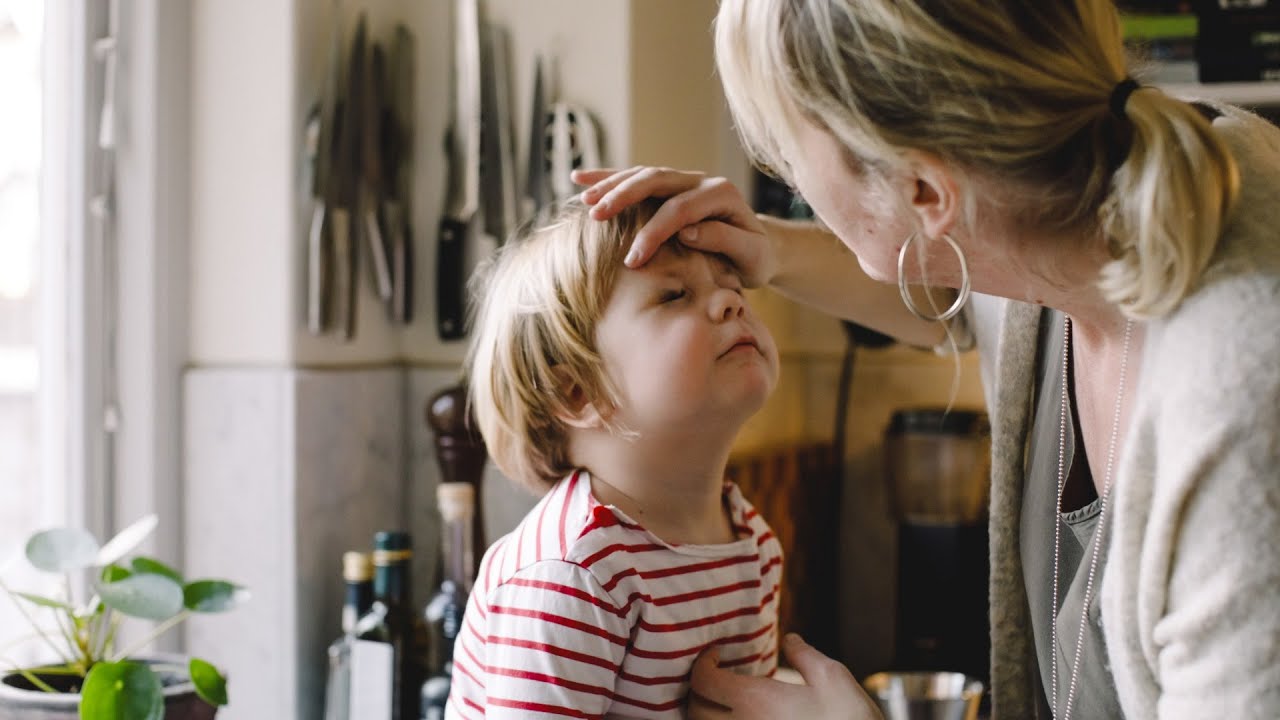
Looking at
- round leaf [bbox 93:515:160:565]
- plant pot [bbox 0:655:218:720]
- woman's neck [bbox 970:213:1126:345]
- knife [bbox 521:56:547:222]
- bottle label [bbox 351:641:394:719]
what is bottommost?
bottle label [bbox 351:641:394:719]

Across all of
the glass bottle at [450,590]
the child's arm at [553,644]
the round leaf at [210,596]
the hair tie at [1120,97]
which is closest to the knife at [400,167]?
the glass bottle at [450,590]

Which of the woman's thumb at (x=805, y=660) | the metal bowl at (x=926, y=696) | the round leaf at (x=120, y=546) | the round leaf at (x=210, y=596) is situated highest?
the round leaf at (x=120, y=546)

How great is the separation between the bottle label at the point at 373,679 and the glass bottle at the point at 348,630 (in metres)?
0.03

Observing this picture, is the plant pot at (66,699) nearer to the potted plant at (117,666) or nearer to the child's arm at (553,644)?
the potted plant at (117,666)

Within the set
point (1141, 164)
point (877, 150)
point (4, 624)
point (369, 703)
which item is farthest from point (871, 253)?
point (4, 624)

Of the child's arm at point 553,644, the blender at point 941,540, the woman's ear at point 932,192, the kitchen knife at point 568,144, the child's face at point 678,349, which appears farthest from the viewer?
the blender at point 941,540

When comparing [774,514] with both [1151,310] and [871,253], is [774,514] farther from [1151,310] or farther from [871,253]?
[1151,310]

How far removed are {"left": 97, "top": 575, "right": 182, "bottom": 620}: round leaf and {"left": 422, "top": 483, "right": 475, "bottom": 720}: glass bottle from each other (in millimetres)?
387

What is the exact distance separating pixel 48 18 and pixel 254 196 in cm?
32

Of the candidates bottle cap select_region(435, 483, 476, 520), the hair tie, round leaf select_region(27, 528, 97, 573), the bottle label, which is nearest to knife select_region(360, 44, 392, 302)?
bottle cap select_region(435, 483, 476, 520)

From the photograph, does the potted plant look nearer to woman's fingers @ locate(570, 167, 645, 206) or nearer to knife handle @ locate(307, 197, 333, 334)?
knife handle @ locate(307, 197, 333, 334)

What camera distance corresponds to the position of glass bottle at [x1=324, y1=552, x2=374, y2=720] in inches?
58.9

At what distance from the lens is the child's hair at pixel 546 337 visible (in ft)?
3.58

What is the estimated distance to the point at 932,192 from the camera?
0.89m
